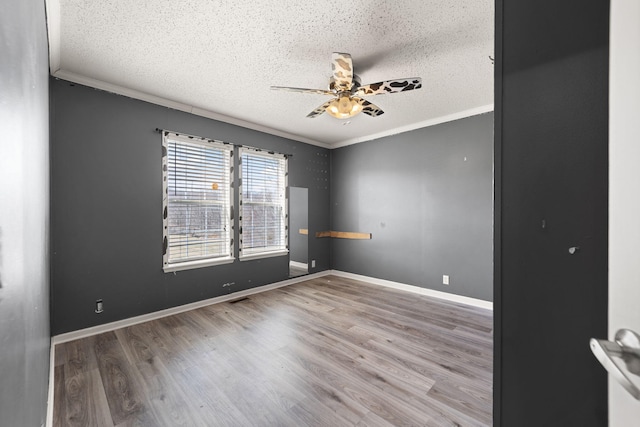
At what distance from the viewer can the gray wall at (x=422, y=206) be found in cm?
346

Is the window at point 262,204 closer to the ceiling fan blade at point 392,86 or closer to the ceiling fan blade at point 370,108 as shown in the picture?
the ceiling fan blade at point 370,108

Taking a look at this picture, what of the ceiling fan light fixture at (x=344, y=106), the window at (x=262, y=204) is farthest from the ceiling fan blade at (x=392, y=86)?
the window at (x=262, y=204)

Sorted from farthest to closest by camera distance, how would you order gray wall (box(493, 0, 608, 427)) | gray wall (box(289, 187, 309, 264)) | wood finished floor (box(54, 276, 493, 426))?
gray wall (box(289, 187, 309, 264)) < wood finished floor (box(54, 276, 493, 426)) < gray wall (box(493, 0, 608, 427))

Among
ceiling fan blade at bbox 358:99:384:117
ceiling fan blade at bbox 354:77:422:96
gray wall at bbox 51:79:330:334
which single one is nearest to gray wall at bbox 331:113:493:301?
ceiling fan blade at bbox 358:99:384:117

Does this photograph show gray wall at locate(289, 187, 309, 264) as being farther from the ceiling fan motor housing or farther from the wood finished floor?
the ceiling fan motor housing

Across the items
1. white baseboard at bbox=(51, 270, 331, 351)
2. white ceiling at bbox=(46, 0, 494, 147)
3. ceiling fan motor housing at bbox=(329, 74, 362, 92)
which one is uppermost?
white ceiling at bbox=(46, 0, 494, 147)

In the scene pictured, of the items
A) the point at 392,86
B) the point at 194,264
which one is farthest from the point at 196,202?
the point at 392,86

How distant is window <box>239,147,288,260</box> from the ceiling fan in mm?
1744

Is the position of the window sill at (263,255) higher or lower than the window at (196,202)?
lower

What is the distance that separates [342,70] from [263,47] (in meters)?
0.69

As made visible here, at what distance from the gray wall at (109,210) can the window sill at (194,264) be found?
2.6 inches

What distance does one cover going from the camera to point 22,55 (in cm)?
69

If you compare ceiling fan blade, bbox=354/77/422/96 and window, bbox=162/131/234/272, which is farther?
window, bbox=162/131/234/272

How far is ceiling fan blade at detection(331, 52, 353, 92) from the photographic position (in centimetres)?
208
